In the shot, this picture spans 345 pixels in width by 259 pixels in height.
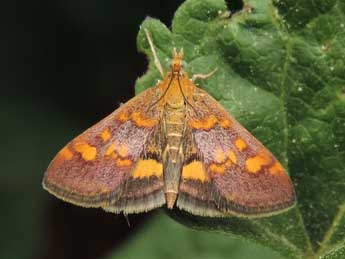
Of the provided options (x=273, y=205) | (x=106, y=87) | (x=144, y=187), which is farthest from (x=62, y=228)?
(x=273, y=205)

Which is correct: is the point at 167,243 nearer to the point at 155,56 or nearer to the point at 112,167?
the point at 112,167

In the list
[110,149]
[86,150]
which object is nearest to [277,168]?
[110,149]

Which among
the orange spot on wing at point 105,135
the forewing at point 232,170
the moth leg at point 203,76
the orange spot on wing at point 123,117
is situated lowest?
the forewing at point 232,170

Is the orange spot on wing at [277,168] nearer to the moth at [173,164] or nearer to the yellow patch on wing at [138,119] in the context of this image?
the moth at [173,164]

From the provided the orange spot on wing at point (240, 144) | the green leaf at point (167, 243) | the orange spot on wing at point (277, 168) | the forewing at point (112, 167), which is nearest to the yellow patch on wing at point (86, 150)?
the forewing at point (112, 167)

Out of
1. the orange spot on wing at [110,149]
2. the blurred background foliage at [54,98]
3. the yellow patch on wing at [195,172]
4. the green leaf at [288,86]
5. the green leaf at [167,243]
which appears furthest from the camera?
the blurred background foliage at [54,98]

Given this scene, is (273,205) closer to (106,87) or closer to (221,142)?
(221,142)
